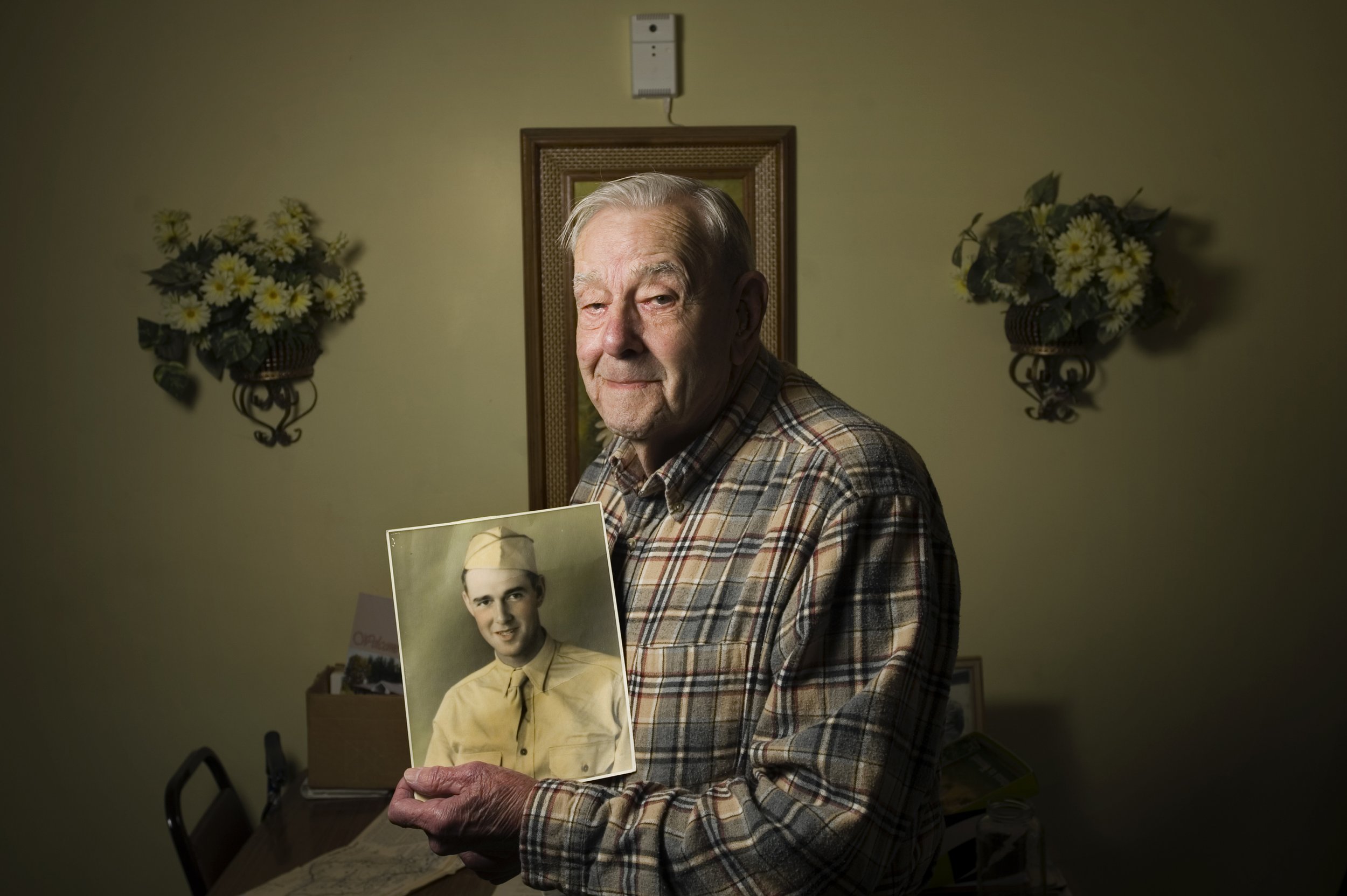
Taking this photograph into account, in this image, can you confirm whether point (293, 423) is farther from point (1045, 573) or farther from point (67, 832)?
point (1045, 573)

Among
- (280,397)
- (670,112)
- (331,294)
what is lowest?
(280,397)

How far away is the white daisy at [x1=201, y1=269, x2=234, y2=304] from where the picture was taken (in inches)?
84.2

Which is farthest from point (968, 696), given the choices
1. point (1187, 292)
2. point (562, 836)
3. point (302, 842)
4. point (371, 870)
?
point (562, 836)

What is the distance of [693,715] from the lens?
991mm

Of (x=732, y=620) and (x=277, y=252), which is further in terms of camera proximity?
(x=277, y=252)

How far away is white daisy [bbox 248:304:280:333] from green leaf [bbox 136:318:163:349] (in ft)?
0.74

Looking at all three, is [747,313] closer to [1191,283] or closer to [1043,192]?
[1043,192]

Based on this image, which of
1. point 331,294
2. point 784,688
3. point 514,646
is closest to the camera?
point 784,688

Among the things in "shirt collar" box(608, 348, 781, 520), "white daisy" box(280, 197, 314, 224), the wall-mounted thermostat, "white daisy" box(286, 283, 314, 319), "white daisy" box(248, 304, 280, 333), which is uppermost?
the wall-mounted thermostat

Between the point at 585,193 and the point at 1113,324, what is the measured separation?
1103 millimetres

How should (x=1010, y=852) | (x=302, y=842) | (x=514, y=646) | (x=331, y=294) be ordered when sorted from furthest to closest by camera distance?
1. (x=331, y=294)
2. (x=302, y=842)
3. (x=1010, y=852)
4. (x=514, y=646)

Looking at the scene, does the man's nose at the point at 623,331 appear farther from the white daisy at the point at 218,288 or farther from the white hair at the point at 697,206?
the white daisy at the point at 218,288

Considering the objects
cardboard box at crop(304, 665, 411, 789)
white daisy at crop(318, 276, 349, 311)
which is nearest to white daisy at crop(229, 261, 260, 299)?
white daisy at crop(318, 276, 349, 311)

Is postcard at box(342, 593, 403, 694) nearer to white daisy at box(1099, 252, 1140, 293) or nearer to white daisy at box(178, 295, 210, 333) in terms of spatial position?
white daisy at box(178, 295, 210, 333)
